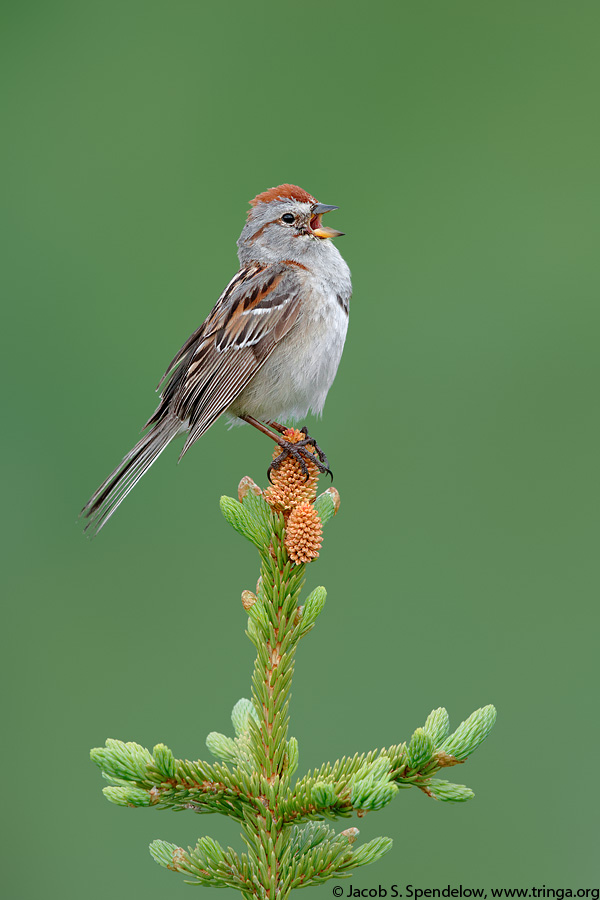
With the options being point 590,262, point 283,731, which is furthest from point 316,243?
point 590,262

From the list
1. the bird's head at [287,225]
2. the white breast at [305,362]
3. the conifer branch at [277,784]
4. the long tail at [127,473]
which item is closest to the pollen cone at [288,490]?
the conifer branch at [277,784]

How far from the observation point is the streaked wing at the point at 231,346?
319cm

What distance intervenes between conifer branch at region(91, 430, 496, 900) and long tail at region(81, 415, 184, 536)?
883mm

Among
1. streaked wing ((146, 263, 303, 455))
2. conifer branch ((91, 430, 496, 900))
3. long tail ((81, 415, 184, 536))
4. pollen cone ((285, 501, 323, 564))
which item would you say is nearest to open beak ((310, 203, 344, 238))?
streaked wing ((146, 263, 303, 455))

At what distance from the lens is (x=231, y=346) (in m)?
3.25

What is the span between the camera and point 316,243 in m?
3.48

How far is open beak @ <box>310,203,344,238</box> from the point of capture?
11.2 ft

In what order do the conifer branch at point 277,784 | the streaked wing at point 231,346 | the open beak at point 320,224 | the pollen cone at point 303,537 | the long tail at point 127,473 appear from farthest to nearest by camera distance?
1. the open beak at point 320,224
2. the streaked wing at point 231,346
3. the long tail at point 127,473
4. the pollen cone at point 303,537
5. the conifer branch at point 277,784

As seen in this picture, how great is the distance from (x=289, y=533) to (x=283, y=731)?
411 millimetres

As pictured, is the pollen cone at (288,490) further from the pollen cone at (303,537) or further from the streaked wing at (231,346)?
the streaked wing at (231,346)

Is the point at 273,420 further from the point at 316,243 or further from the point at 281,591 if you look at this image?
the point at 281,591

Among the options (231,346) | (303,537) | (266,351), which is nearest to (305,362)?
(266,351)

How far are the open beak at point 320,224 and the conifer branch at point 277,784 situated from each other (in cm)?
177

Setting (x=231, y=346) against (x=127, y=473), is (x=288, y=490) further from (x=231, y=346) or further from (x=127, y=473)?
(x=231, y=346)
